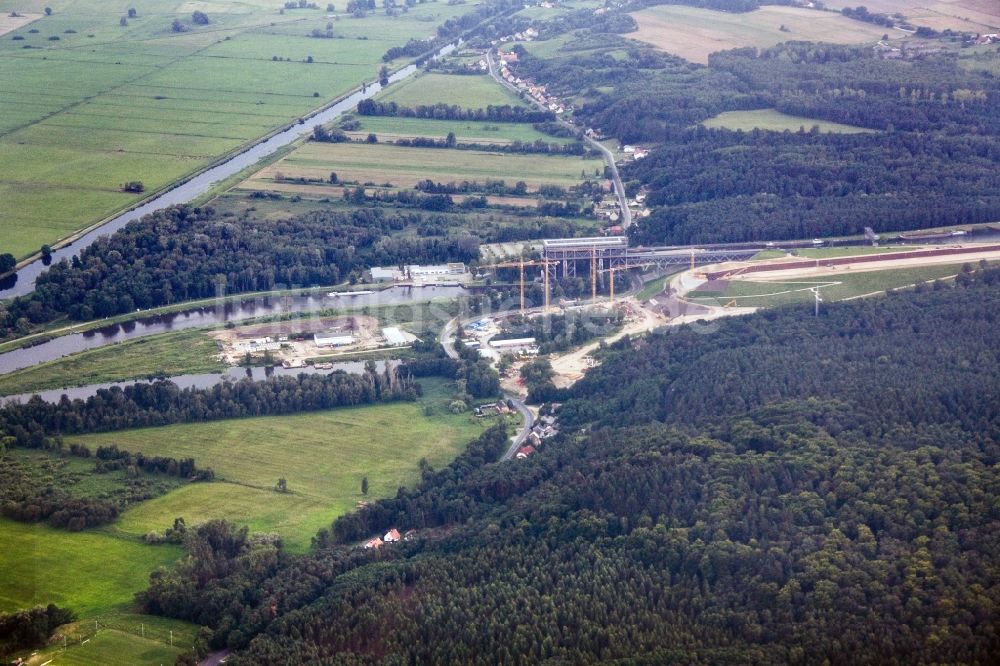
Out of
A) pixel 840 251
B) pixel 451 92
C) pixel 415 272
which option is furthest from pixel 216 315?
pixel 451 92

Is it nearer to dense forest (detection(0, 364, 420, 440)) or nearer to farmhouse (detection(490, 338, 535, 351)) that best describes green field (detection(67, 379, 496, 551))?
dense forest (detection(0, 364, 420, 440))

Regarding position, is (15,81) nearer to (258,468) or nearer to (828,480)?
(258,468)

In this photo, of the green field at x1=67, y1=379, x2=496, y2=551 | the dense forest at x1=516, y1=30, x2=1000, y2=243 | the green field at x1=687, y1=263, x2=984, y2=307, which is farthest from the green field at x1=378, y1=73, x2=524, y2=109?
the green field at x1=67, y1=379, x2=496, y2=551

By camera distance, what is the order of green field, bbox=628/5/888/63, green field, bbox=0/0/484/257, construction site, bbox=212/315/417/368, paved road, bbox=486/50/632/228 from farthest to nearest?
green field, bbox=628/5/888/63 < green field, bbox=0/0/484/257 < paved road, bbox=486/50/632/228 < construction site, bbox=212/315/417/368

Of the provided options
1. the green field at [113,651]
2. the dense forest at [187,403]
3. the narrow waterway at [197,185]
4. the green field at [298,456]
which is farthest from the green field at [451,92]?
the green field at [113,651]

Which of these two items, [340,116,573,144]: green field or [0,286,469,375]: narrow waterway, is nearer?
[0,286,469,375]: narrow waterway

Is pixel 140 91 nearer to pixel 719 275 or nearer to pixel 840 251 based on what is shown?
pixel 719 275

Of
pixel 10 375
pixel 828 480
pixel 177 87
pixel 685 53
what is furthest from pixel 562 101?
pixel 828 480
